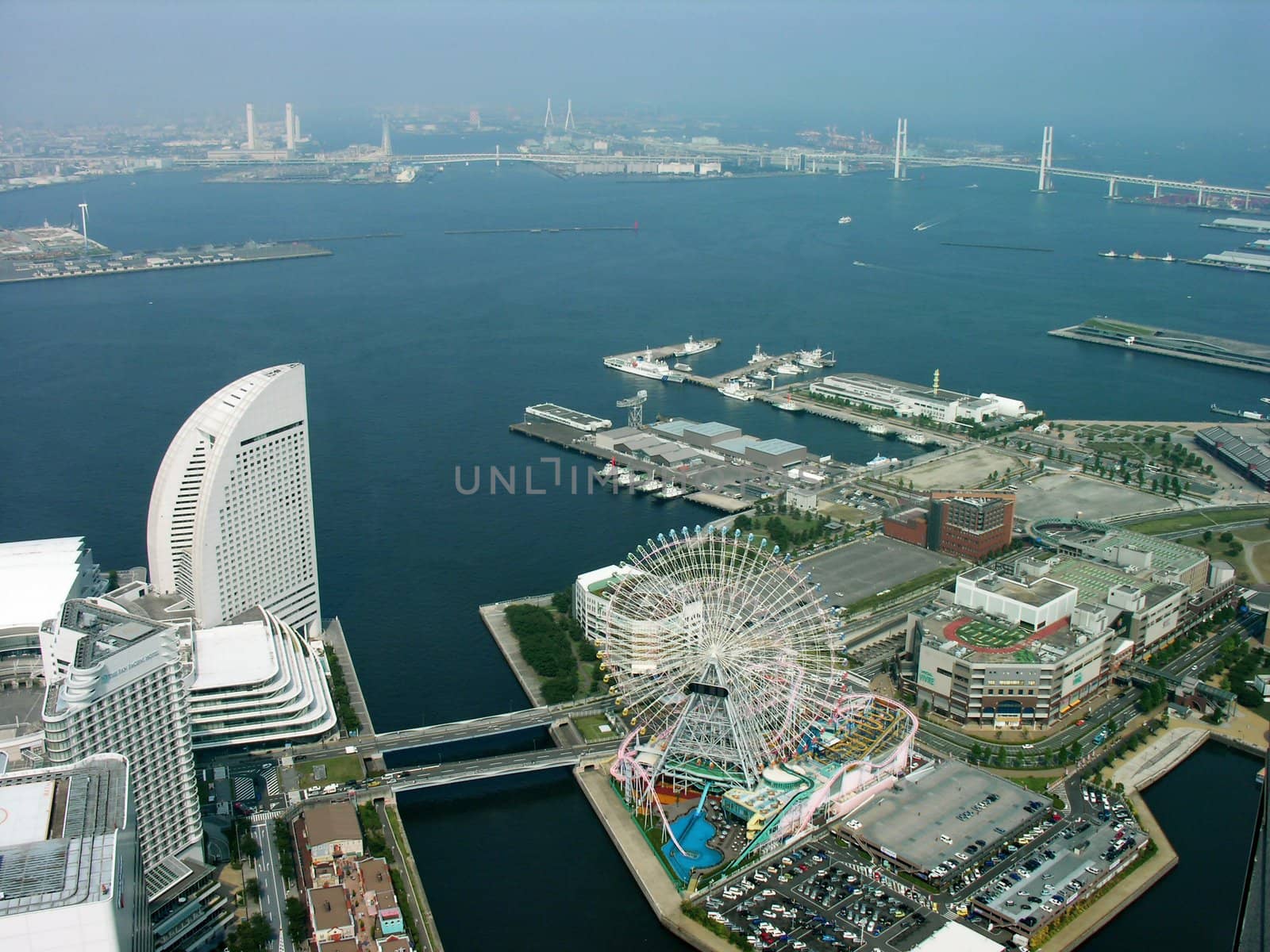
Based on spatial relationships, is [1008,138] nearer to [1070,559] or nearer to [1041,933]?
[1070,559]

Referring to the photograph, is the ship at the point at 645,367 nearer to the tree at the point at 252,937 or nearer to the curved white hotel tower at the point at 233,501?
the curved white hotel tower at the point at 233,501

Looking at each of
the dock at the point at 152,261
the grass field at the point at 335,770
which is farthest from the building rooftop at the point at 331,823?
the dock at the point at 152,261

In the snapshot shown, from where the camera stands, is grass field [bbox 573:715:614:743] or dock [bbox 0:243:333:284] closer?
grass field [bbox 573:715:614:743]

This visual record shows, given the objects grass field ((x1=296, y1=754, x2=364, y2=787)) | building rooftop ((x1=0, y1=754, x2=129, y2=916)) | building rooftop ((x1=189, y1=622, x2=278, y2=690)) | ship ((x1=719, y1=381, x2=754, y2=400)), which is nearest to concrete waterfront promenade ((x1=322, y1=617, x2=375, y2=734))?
grass field ((x1=296, y1=754, x2=364, y2=787))

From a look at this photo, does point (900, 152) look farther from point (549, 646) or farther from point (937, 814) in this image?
point (937, 814)

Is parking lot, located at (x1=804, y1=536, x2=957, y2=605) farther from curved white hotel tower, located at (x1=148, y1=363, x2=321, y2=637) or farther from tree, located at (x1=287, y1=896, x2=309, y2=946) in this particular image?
tree, located at (x1=287, y1=896, x2=309, y2=946)

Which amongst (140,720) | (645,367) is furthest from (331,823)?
(645,367)
